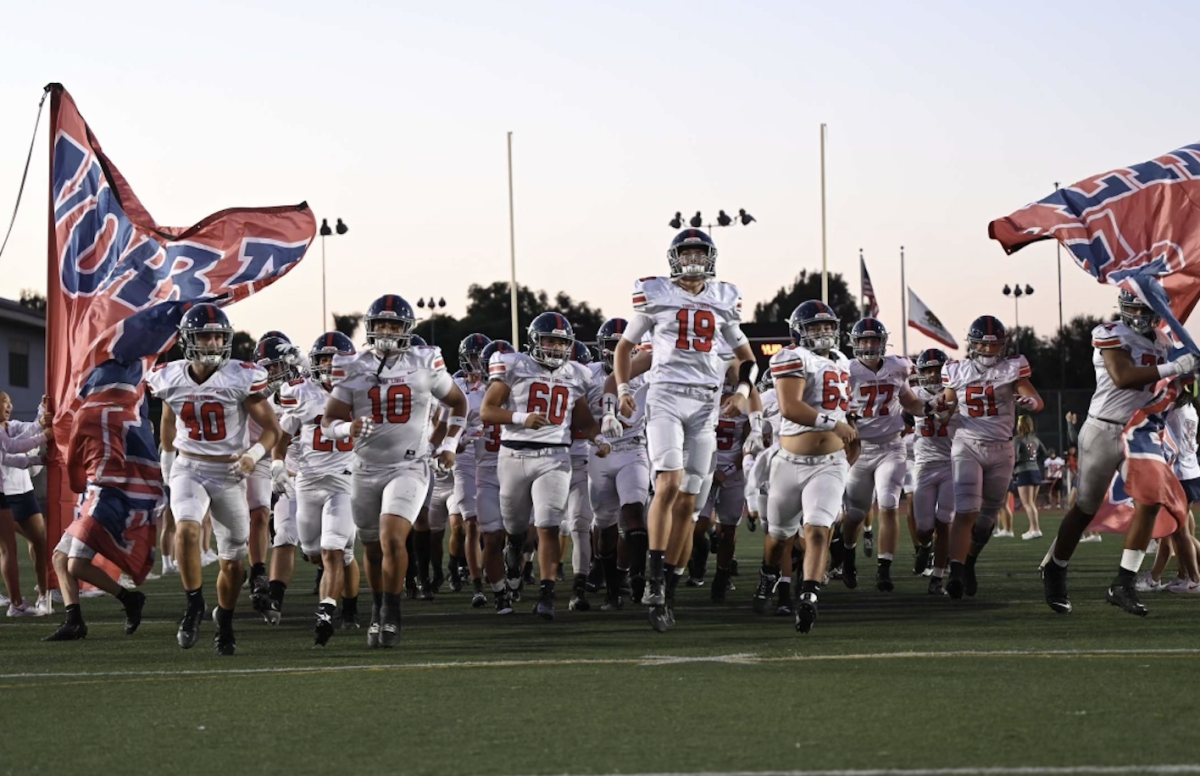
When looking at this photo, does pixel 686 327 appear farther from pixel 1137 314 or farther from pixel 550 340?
pixel 1137 314

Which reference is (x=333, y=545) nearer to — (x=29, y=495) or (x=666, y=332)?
(x=666, y=332)

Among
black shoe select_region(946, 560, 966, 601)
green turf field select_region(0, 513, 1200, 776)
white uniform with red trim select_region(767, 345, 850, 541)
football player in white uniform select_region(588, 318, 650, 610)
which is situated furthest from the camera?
football player in white uniform select_region(588, 318, 650, 610)

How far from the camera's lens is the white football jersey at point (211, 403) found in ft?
31.9

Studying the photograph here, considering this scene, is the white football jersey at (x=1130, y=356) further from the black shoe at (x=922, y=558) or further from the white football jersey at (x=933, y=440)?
the black shoe at (x=922, y=558)

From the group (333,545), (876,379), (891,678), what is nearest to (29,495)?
(333,545)

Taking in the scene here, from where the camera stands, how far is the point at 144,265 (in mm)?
14500

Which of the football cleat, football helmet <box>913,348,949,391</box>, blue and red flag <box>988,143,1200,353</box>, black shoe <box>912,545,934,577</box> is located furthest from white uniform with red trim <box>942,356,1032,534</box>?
the football cleat

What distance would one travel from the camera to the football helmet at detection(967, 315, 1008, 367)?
12.9 metres

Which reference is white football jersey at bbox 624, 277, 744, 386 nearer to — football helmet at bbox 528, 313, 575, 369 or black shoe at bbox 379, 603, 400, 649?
football helmet at bbox 528, 313, 575, 369

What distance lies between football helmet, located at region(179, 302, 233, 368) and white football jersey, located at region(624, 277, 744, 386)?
2488 mm

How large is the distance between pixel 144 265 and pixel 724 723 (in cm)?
960

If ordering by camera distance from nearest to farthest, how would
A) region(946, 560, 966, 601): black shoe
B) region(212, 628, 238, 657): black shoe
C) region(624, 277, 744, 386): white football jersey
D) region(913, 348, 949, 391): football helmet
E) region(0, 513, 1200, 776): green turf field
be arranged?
region(0, 513, 1200, 776): green turf field → region(212, 628, 238, 657): black shoe → region(624, 277, 744, 386): white football jersey → region(946, 560, 966, 601): black shoe → region(913, 348, 949, 391): football helmet

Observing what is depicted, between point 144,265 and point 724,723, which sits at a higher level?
point 144,265

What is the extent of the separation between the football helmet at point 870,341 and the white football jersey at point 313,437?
4.59 metres
